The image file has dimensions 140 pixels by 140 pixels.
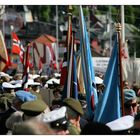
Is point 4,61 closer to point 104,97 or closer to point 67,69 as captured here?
point 67,69

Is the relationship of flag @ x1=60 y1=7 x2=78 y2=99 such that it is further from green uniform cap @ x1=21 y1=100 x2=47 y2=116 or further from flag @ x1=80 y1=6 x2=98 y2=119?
green uniform cap @ x1=21 y1=100 x2=47 y2=116

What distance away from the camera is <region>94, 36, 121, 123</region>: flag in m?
8.50

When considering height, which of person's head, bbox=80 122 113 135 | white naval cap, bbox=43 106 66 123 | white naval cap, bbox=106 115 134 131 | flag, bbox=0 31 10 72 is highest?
white naval cap, bbox=43 106 66 123

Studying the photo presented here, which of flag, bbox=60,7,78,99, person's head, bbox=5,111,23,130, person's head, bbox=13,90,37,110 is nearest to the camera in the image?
person's head, bbox=5,111,23,130

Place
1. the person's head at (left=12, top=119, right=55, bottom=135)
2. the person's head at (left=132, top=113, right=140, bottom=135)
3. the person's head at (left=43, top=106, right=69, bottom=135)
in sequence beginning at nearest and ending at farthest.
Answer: the person's head at (left=12, top=119, right=55, bottom=135) → the person's head at (left=43, top=106, right=69, bottom=135) → the person's head at (left=132, top=113, right=140, bottom=135)

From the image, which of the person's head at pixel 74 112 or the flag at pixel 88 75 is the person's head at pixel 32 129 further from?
the flag at pixel 88 75

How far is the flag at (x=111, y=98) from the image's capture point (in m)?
8.50

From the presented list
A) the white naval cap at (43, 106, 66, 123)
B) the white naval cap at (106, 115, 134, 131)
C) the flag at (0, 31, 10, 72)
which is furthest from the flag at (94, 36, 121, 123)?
the flag at (0, 31, 10, 72)

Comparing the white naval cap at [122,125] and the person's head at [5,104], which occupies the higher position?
the white naval cap at [122,125]

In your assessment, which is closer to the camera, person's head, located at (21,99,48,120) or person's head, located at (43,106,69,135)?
person's head, located at (43,106,69,135)

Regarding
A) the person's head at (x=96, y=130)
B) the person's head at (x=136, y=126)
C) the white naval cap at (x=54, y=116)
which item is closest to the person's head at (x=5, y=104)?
A: the person's head at (x=136, y=126)

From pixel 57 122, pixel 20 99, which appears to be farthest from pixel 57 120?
pixel 20 99

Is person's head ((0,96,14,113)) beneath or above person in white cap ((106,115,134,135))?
Answer: beneath
